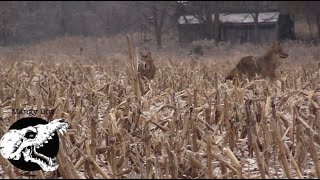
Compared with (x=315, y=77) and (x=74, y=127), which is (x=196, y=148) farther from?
(x=315, y=77)

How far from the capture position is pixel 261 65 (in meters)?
6.95

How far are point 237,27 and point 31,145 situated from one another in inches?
938

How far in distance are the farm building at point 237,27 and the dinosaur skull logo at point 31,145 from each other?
68.5 ft

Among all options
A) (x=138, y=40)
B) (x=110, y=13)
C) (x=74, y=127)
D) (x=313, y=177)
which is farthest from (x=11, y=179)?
(x=110, y=13)

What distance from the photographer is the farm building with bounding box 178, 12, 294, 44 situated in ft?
78.2

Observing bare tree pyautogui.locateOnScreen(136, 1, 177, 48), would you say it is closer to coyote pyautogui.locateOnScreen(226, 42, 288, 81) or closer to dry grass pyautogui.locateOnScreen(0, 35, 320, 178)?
coyote pyautogui.locateOnScreen(226, 42, 288, 81)

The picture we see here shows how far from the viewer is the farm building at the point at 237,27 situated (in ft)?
78.2

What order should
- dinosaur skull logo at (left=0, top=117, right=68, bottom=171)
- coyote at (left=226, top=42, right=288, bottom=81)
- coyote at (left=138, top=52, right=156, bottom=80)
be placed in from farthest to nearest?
coyote at (left=138, top=52, right=156, bottom=80) < coyote at (left=226, top=42, right=288, bottom=81) < dinosaur skull logo at (left=0, top=117, right=68, bottom=171)

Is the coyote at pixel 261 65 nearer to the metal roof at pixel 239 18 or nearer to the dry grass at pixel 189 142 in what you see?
the dry grass at pixel 189 142

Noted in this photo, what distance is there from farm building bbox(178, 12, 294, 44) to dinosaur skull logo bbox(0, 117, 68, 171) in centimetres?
2088

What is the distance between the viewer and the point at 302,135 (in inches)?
105

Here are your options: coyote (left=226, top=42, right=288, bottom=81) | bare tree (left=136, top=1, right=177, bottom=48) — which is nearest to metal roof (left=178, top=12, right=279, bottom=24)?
bare tree (left=136, top=1, right=177, bottom=48)

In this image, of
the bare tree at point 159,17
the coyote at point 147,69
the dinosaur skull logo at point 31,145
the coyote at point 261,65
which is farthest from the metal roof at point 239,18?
the dinosaur skull logo at point 31,145

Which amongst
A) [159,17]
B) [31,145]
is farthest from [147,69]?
[159,17]
